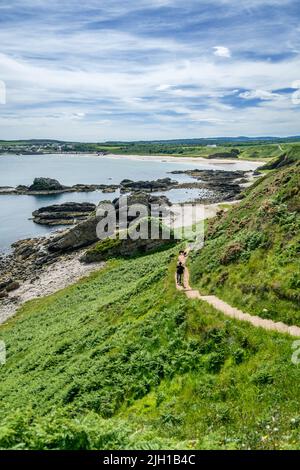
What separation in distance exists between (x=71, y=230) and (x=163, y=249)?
24384 mm

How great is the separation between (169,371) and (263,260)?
9303mm

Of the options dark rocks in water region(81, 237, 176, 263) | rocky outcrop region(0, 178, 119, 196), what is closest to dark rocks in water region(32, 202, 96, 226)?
dark rocks in water region(81, 237, 176, 263)

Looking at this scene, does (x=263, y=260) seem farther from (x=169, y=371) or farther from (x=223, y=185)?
(x=223, y=185)

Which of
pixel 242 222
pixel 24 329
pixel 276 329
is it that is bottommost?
pixel 24 329

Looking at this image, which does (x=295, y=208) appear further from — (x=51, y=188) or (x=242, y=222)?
(x=51, y=188)

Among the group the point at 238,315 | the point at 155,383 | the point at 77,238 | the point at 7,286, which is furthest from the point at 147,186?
the point at 155,383

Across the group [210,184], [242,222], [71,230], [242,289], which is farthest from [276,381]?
[210,184]

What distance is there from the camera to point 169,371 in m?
20.0

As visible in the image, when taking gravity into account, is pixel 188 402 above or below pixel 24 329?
above

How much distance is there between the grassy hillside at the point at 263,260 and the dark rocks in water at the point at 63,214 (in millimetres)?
80250

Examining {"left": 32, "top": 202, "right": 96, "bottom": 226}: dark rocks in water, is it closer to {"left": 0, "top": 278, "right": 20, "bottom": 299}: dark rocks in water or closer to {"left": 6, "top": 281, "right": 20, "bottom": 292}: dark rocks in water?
{"left": 0, "top": 278, "right": 20, "bottom": 299}: dark rocks in water

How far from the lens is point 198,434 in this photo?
14102mm

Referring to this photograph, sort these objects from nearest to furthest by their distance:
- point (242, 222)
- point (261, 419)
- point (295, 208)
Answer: point (261, 419) → point (295, 208) → point (242, 222)

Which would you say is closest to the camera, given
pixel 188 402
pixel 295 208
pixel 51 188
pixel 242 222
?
pixel 188 402
